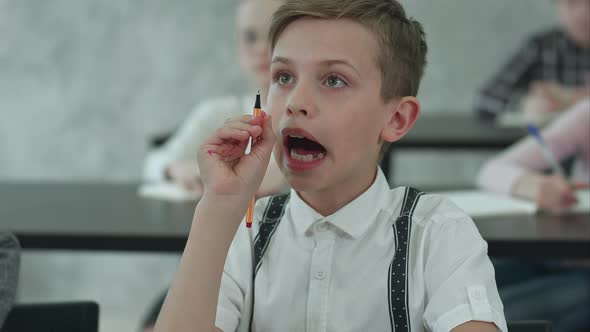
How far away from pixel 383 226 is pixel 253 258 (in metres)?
0.18

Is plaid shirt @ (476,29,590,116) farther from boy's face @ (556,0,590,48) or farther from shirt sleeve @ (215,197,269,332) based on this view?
shirt sleeve @ (215,197,269,332)

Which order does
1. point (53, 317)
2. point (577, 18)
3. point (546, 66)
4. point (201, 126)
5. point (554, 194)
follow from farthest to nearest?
1. point (546, 66)
2. point (577, 18)
3. point (201, 126)
4. point (554, 194)
5. point (53, 317)

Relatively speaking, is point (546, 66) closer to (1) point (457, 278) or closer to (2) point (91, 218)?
(2) point (91, 218)

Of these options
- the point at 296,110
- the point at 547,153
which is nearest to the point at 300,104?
the point at 296,110

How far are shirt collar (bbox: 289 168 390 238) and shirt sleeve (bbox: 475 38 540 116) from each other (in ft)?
8.80

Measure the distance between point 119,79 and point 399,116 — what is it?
3012 mm

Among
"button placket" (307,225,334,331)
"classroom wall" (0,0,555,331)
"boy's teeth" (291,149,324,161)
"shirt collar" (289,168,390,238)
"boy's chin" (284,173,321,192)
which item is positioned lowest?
"classroom wall" (0,0,555,331)

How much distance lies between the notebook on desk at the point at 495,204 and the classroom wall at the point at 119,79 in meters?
1.98

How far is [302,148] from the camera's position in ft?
3.68

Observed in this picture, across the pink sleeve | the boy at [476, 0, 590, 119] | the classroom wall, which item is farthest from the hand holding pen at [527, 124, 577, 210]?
the classroom wall

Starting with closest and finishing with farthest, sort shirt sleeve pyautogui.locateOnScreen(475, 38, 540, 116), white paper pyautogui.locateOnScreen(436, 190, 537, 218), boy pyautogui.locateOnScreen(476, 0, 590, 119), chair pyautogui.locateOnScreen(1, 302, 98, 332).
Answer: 1. chair pyautogui.locateOnScreen(1, 302, 98, 332)
2. white paper pyautogui.locateOnScreen(436, 190, 537, 218)
3. boy pyautogui.locateOnScreen(476, 0, 590, 119)
4. shirt sleeve pyautogui.locateOnScreen(475, 38, 540, 116)

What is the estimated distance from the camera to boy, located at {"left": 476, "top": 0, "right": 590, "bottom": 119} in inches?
143

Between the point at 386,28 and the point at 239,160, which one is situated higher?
the point at 386,28

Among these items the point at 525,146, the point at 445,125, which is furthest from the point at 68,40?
the point at 525,146
